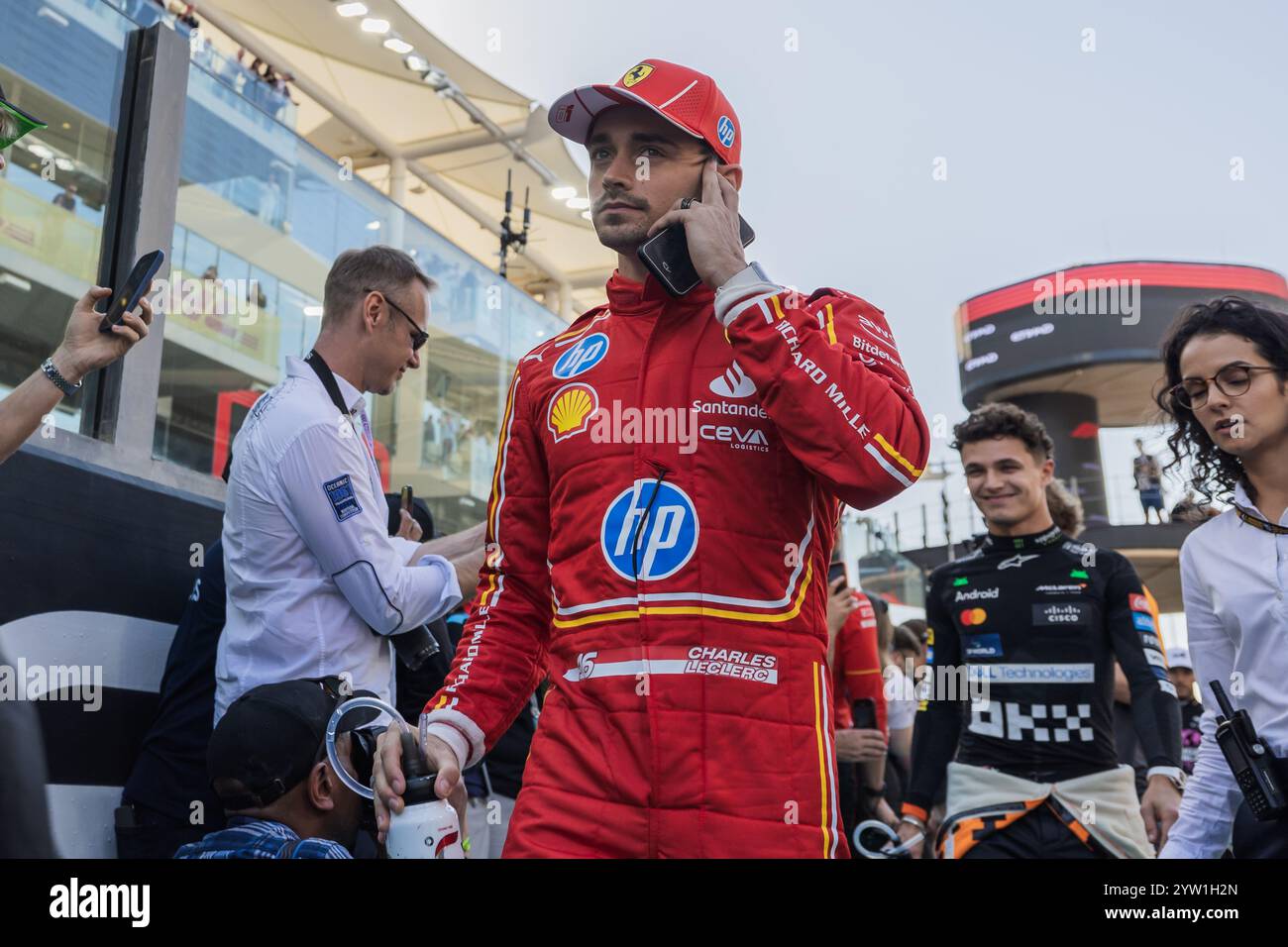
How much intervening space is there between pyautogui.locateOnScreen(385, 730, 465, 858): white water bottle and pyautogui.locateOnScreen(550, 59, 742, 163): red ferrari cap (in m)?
1.21

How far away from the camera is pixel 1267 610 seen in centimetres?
220

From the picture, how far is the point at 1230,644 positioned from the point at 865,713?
2858 millimetres

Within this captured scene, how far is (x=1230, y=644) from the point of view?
2.33 meters

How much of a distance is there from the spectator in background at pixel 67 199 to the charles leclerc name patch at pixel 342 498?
1616 mm

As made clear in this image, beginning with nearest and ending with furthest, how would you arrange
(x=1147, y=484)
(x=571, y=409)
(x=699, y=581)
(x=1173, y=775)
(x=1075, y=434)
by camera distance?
(x=699, y=581)
(x=571, y=409)
(x=1173, y=775)
(x=1147, y=484)
(x=1075, y=434)

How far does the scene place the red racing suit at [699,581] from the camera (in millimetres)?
1670

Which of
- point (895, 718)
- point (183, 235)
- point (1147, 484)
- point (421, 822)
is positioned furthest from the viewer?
point (1147, 484)

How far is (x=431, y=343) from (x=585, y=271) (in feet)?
73.6

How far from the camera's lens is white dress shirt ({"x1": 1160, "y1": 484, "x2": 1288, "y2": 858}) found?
2188 millimetres

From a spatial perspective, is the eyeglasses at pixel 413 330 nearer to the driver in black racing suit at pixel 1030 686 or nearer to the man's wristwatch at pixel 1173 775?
the driver in black racing suit at pixel 1030 686

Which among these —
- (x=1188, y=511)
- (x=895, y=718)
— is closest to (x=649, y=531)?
(x=1188, y=511)

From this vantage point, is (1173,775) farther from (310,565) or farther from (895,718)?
(895,718)
